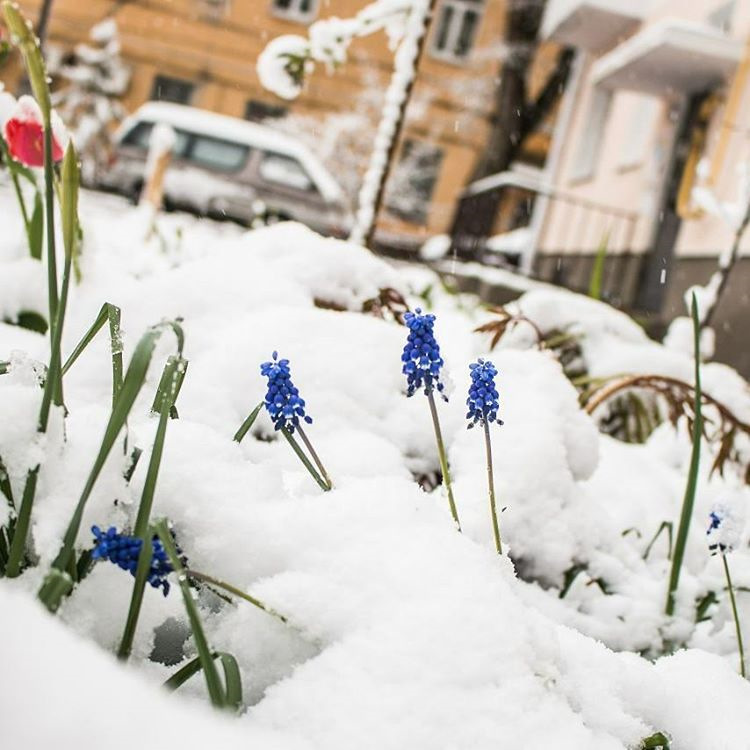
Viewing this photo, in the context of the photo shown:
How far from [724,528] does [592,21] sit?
11.4 m

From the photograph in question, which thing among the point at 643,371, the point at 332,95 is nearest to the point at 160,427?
the point at 643,371

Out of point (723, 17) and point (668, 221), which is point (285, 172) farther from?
point (723, 17)

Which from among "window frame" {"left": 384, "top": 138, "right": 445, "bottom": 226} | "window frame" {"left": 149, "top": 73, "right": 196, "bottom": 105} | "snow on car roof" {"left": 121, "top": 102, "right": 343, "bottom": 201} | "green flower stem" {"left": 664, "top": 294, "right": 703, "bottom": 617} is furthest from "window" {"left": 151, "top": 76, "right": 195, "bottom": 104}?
"green flower stem" {"left": 664, "top": 294, "right": 703, "bottom": 617}

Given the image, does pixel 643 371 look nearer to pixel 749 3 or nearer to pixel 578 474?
pixel 578 474

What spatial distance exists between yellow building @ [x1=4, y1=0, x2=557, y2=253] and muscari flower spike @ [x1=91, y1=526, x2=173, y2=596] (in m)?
18.9

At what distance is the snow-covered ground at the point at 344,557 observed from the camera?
1.75 feet

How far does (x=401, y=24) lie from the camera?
2.59 meters

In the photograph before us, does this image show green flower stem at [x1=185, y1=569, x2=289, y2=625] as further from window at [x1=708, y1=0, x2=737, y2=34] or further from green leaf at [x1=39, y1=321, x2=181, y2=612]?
window at [x1=708, y1=0, x2=737, y2=34]

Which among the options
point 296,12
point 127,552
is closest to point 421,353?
point 127,552

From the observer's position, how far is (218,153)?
1130cm

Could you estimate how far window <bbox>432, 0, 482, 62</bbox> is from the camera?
19859mm

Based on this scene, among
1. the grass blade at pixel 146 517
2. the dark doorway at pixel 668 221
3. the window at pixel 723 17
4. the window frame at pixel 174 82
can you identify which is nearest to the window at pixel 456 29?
the window frame at pixel 174 82

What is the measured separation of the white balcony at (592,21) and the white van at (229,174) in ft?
12.8

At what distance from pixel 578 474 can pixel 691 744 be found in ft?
1.76
